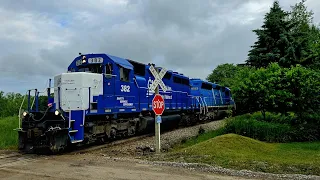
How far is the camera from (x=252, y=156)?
32.8 ft

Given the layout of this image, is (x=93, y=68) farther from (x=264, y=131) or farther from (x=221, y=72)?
(x=221, y=72)

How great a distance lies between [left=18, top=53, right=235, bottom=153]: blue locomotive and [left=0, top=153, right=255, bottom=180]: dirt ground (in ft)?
3.76

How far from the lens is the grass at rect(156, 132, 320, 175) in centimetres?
843

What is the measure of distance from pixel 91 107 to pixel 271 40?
18.5 m

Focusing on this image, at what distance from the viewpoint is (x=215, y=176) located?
7.63m

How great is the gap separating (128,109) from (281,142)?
23.3 ft

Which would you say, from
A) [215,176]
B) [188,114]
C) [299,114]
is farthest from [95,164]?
[188,114]

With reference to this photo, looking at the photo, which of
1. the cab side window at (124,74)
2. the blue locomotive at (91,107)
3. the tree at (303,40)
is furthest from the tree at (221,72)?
the cab side window at (124,74)

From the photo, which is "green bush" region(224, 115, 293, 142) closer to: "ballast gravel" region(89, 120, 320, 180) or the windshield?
"ballast gravel" region(89, 120, 320, 180)

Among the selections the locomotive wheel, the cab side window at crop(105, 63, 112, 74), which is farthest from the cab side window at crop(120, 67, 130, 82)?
the locomotive wheel

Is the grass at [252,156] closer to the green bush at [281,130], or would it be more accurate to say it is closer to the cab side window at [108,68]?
the green bush at [281,130]

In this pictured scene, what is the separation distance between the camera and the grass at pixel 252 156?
843 centimetres

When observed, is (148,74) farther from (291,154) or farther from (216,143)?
(291,154)

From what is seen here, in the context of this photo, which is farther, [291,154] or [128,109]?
[128,109]
